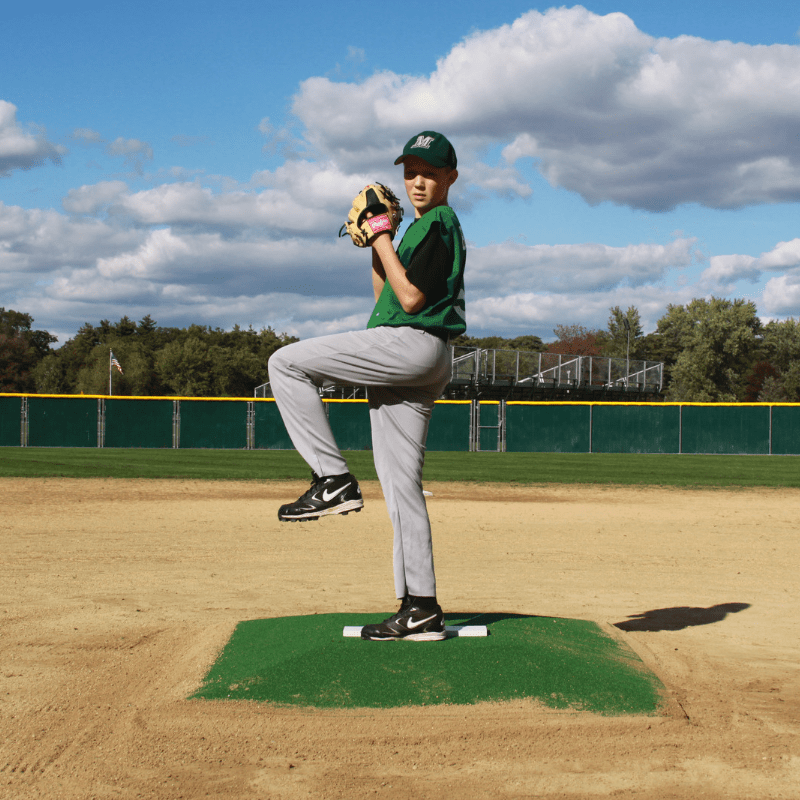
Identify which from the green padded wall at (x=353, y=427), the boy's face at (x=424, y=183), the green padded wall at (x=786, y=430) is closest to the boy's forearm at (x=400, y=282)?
the boy's face at (x=424, y=183)

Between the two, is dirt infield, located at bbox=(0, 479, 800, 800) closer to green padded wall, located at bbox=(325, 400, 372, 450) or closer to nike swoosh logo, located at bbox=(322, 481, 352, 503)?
nike swoosh logo, located at bbox=(322, 481, 352, 503)

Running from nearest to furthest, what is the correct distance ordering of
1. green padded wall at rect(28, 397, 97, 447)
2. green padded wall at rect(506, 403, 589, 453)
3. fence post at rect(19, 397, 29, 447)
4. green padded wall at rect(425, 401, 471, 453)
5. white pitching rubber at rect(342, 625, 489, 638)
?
white pitching rubber at rect(342, 625, 489, 638) → fence post at rect(19, 397, 29, 447) → green padded wall at rect(28, 397, 97, 447) → green padded wall at rect(425, 401, 471, 453) → green padded wall at rect(506, 403, 589, 453)

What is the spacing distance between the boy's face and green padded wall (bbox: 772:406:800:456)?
86.1 feet

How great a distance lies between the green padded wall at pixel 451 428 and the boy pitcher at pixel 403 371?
2331 centimetres

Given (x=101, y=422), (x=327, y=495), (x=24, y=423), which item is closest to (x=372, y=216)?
(x=327, y=495)

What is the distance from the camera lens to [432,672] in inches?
125

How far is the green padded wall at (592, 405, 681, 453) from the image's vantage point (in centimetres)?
2703

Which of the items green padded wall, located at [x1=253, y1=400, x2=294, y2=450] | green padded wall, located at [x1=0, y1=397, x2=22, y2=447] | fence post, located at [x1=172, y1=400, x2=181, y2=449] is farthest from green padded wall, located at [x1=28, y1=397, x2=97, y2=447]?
green padded wall, located at [x1=253, y1=400, x2=294, y2=450]

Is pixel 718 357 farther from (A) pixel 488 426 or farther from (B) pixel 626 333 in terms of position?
(A) pixel 488 426

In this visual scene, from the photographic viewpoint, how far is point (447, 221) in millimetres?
3248

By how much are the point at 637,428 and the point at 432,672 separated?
2532cm

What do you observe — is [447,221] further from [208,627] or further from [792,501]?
[792,501]

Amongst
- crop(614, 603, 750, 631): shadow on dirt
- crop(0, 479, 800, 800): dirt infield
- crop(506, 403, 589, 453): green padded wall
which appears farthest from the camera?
crop(506, 403, 589, 453): green padded wall

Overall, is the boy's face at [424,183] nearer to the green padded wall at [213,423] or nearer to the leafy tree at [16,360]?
the green padded wall at [213,423]
